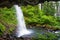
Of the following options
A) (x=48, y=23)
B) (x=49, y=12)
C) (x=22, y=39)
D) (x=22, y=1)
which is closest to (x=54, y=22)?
(x=48, y=23)

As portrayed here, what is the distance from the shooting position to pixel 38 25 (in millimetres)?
15461

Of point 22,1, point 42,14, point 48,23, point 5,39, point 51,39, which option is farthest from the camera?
point 42,14

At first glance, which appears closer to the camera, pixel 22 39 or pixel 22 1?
pixel 22 1

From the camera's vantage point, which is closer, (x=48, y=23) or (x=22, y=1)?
(x=22, y=1)

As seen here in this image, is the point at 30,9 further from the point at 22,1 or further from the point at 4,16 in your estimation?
the point at 22,1

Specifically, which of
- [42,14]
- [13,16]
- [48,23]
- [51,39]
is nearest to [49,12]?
[42,14]

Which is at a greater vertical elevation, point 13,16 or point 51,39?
point 13,16

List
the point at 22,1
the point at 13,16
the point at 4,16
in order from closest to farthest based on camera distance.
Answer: the point at 22,1
the point at 4,16
the point at 13,16

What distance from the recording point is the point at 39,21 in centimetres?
1599

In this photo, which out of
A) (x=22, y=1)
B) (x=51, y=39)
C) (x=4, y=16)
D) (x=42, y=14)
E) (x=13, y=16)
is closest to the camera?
(x=22, y=1)

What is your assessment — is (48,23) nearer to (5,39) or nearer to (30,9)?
(30,9)

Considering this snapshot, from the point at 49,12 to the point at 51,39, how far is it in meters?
11.2

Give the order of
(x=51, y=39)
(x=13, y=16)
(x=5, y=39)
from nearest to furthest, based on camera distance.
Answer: (x=51, y=39) < (x=5, y=39) < (x=13, y=16)

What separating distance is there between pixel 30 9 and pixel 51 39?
32.8 ft
